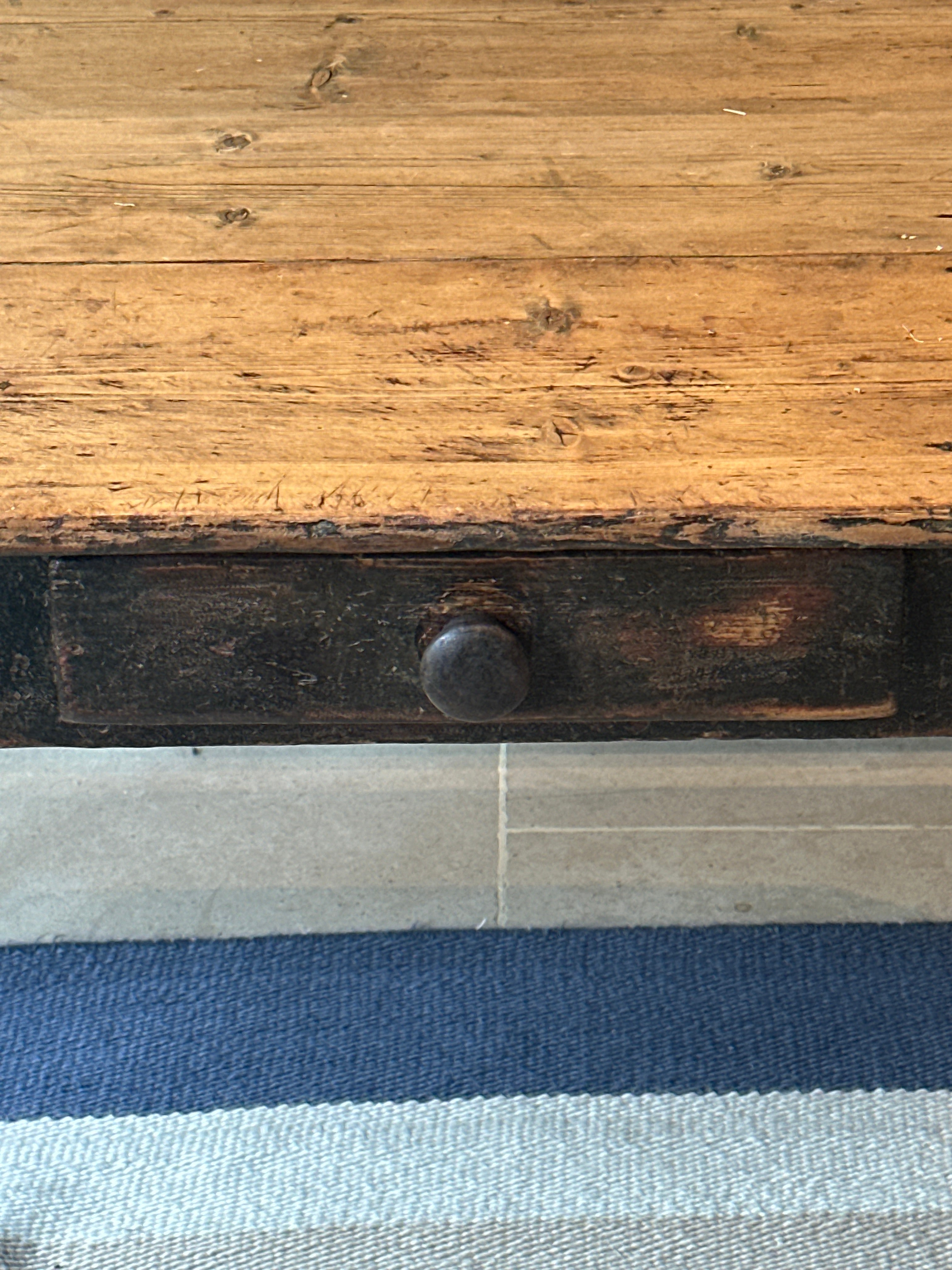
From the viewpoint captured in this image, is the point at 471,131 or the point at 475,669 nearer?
the point at 475,669

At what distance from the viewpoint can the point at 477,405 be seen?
0.68 m

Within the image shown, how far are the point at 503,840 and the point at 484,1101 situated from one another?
0.31 meters

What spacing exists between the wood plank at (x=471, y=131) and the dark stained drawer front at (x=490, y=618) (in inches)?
9.4

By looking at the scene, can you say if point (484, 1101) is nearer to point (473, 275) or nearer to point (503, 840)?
point (503, 840)

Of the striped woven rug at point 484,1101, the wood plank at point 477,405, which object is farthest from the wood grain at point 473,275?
the striped woven rug at point 484,1101

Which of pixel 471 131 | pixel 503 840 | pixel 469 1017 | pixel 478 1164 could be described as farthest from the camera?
pixel 503 840

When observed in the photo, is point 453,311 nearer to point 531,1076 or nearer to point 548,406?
point 548,406

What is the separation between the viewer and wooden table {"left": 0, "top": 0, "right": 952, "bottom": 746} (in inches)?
24.5

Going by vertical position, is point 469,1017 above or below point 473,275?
below

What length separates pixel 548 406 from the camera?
26.5 inches

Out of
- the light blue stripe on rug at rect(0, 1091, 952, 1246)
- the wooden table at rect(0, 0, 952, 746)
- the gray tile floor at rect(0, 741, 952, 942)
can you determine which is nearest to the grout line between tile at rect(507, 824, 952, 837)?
the gray tile floor at rect(0, 741, 952, 942)

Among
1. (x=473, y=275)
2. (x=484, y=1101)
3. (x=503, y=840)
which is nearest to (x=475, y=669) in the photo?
(x=473, y=275)

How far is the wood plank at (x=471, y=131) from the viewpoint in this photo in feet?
2.62

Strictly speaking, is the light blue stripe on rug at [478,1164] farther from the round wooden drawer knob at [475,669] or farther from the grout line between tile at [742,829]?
the round wooden drawer knob at [475,669]
